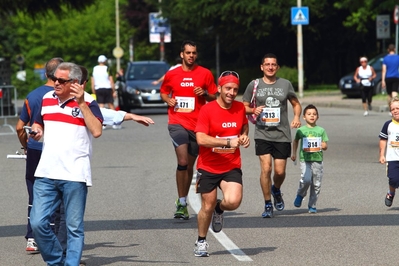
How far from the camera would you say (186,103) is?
39.1 ft

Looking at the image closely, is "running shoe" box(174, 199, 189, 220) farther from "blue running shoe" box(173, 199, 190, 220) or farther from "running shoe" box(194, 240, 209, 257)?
"running shoe" box(194, 240, 209, 257)

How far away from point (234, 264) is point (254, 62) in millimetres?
50770

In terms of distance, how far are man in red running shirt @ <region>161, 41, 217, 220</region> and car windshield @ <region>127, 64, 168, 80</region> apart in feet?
69.8

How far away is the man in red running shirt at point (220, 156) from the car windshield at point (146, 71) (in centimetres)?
2387

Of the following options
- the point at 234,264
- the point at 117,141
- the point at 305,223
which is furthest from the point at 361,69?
the point at 234,264

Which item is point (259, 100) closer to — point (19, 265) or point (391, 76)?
point (19, 265)

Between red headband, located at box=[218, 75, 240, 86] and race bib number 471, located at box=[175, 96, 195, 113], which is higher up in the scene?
red headband, located at box=[218, 75, 240, 86]

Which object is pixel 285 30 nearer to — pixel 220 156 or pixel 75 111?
pixel 220 156

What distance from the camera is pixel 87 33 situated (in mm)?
93500

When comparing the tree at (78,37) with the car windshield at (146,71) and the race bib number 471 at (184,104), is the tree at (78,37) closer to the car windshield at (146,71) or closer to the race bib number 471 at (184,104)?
the car windshield at (146,71)

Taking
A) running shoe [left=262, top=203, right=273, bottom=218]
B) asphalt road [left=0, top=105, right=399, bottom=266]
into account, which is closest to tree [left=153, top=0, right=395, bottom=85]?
asphalt road [left=0, top=105, right=399, bottom=266]

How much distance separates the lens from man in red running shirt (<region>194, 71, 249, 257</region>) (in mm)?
9242

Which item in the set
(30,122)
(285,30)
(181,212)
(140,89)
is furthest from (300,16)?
(30,122)

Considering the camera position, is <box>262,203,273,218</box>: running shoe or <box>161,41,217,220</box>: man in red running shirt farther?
<box>161,41,217,220</box>: man in red running shirt
